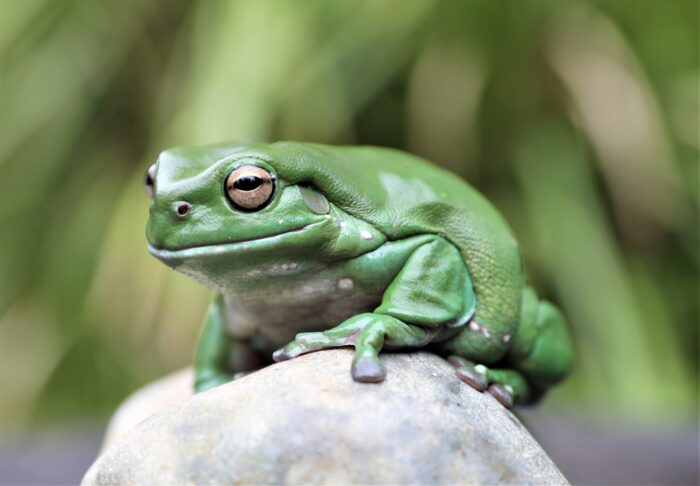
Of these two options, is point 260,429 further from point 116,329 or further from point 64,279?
point 64,279

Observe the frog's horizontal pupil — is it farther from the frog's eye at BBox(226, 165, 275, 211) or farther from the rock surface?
the rock surface

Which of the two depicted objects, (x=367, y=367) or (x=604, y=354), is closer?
(x=367, y=367)

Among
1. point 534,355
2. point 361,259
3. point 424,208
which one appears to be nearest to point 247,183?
point 361,259

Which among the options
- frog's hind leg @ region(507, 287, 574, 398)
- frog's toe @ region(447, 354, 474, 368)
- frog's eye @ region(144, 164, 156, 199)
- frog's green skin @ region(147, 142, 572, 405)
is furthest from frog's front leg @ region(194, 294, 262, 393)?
frog's hind leg @ region(507, 287, 574, 398)

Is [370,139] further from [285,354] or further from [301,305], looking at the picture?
[285,354]

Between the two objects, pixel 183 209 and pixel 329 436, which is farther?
pixel 183 209

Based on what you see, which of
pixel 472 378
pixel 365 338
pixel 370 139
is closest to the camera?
pixel 365 338

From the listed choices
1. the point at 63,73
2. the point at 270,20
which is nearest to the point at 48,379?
the point at 63,73
